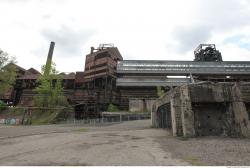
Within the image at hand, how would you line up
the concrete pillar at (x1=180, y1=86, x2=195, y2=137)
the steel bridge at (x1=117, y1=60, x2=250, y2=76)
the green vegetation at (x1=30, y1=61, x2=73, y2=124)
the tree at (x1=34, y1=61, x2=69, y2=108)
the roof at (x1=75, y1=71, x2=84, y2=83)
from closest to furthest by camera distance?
the concrete pillar at (x1=180, y1=86, x2=195, y2=137), the green vegetation at (x1=30, y1=61, x2=73, y2=124), the tree at (x1=34, y1=61, x2=69, y2=108), the roof at (x1=75, y1=71, x2=84, y2=83), the steel bridge at (x1=117, y1=60, x2=250, y2=76)

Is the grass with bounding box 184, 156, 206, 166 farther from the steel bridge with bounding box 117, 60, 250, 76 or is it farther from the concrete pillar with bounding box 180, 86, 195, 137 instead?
the steel bridge with bounding box 117, 60, 250, 76

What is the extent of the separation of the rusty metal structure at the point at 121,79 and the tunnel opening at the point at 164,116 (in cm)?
2219

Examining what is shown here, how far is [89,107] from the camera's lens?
43594 millimetres

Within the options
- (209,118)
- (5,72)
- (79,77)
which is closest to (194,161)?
(209,118)

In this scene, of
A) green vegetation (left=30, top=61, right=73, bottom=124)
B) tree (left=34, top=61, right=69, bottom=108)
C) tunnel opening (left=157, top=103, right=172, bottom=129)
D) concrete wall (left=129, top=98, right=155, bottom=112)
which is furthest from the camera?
concrete wall (left=129, top=98, right=155, bottom=112)

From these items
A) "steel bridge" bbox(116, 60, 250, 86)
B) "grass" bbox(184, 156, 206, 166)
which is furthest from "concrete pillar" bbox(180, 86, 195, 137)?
"steel bridge" bbox(116, 60, 250, 86)

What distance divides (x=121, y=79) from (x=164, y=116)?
28.3 m

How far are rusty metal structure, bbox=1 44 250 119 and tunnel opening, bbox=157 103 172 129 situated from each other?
72.8ft

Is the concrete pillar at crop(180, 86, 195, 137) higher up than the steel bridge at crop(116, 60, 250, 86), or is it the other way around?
the steel bridge at crop(116, 60, 250, 86)

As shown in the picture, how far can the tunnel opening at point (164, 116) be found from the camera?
59.7 feet

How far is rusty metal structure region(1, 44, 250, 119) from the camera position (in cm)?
4509

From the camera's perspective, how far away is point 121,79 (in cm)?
4741

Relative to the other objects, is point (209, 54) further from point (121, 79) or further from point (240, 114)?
point (240, 114)

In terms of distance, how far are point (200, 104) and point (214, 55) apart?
4947cm
